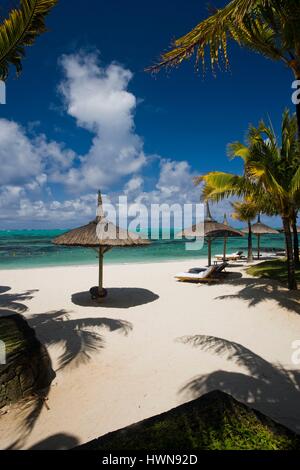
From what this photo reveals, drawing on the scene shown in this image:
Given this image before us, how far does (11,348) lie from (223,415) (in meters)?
3.09

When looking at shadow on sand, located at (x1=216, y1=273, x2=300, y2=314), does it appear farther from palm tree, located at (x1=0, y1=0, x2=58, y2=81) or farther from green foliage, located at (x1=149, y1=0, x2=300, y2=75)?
palm tree, located at (x1=0, y1=0, x2=58, y2=81)

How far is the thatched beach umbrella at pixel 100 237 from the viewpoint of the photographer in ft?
28.0

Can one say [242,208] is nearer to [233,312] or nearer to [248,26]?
[233,312]

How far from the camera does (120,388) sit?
4.03 meters

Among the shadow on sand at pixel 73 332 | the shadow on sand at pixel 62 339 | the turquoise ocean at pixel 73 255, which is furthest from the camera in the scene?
the turquoise ocean at pixel 73 255

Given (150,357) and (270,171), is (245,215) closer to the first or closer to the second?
(270,171)

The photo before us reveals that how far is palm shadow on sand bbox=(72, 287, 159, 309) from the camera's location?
877 centimetres

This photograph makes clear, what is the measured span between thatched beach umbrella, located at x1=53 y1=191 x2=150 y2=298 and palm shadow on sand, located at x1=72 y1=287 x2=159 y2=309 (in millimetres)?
416

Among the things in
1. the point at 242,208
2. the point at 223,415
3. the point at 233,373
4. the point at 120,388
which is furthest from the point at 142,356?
the point at 242,208

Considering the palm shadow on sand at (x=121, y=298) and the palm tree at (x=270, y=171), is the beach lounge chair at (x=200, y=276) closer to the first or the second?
the palm shadow on sand at (x=121, y=298)

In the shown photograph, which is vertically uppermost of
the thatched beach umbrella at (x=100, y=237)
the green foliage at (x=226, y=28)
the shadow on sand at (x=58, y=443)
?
the green foliage at (x=226, y=28)

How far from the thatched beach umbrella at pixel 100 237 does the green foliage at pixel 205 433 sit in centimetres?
634

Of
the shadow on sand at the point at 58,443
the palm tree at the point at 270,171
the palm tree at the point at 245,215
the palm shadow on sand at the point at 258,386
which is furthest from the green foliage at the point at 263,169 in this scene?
the palm tree at the point at 245,215

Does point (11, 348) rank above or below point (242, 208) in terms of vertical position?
below
